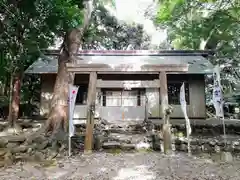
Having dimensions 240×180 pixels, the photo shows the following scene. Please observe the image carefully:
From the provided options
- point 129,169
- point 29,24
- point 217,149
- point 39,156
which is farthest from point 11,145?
point 217,149

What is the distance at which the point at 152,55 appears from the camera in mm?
15969

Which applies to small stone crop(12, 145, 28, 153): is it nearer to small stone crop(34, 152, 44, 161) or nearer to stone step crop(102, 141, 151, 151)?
small stone crop(34, 152, 44, 161)

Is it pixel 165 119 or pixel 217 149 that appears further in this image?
pixel 217 149

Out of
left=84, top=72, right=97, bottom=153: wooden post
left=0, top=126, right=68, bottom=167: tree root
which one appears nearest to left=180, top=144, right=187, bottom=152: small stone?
left=84, top=72, right=97, bottom=153: wooden post

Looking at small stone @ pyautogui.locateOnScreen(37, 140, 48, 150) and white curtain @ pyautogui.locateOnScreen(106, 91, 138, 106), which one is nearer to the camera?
small stone @ pyautogui.locateOnScreen(37, 140, 48, 150)

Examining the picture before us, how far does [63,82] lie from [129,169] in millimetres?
4500

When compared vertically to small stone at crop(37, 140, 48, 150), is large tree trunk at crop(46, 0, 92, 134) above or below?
above

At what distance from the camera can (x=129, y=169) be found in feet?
18.3

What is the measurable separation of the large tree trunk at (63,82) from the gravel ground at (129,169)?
80.2 inches

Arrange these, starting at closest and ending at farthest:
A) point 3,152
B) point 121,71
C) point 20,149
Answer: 1. point 3,152
2. point 20,149
3. point 121,71

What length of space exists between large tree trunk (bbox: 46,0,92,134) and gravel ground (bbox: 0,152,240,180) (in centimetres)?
204

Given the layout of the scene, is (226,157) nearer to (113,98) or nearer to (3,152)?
(3,152)

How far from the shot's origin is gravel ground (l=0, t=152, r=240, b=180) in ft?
16.4

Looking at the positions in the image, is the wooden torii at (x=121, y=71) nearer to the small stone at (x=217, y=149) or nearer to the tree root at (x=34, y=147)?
the tree root at (x=34, y=147)
